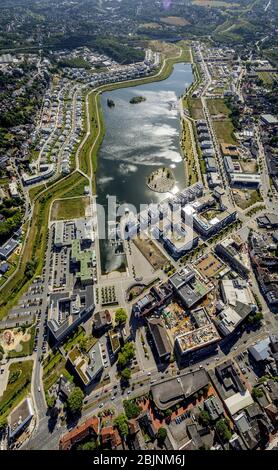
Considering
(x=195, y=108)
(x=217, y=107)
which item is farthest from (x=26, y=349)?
(x=217, y=107)

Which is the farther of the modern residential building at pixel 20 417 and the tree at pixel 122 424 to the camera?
the modern residential building at pixel 20 417

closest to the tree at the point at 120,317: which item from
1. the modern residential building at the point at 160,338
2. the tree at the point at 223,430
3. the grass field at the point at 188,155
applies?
the modern residential building at the point at 160,338

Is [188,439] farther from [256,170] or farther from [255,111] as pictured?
[255,111]

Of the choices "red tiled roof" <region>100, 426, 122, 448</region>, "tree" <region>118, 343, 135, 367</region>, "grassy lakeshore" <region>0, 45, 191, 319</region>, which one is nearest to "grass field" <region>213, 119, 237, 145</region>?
"grassy lakeshore" <region>0, 45, 191, 319</region>

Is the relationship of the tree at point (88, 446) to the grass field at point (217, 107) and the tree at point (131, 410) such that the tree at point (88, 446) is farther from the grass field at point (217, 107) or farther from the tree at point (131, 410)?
the grass field at point (217, 107)

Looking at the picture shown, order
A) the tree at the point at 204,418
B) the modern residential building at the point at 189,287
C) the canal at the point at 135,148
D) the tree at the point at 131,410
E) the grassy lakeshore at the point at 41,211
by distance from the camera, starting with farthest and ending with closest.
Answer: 1. the canal at the point at 135,148
2. the grassy lakeshore at the point at 41,211
3. the modern residential building at the point at 189,287
4. the tree at the point at 131,410
5. the tree at the point at 204,418

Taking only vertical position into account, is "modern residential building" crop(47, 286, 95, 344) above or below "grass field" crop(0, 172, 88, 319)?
below

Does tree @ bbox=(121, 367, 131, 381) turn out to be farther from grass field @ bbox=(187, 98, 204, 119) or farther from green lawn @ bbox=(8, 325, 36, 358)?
grass field @ bbox=(187, 98, 204, 119)
